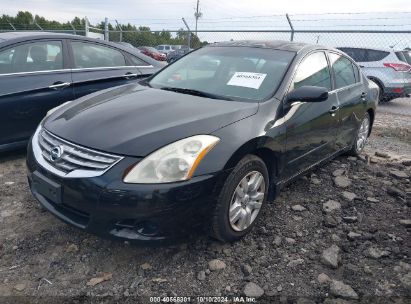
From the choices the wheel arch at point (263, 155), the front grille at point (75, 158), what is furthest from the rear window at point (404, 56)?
the front grille at point (75, 158)

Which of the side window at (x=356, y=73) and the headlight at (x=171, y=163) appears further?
the side window at (x=356, y=73)

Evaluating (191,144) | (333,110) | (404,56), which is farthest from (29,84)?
(404,56)

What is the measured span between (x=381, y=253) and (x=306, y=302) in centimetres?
91

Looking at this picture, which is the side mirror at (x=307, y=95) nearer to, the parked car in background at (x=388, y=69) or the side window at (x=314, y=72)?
the side window at (x=314, y=72)

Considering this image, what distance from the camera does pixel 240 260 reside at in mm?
2797

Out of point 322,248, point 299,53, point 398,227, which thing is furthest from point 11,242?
point 398,227

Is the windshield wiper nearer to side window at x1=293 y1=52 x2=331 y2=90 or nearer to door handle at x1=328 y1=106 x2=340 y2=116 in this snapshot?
side window at x1=293 y1=52 x2=331 y2=90

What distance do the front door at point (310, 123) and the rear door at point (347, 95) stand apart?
0.16 metres

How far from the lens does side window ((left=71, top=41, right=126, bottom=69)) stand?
15.9ft

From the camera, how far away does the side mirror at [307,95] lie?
3129 millimetres

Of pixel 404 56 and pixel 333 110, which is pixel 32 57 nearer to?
pixel 333 110

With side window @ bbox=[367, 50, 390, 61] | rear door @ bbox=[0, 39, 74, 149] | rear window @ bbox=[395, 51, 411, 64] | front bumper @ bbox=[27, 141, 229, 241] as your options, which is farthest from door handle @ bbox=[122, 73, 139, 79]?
rear window @ bbox=[395, 51, 411, 64]

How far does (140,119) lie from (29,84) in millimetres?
2236

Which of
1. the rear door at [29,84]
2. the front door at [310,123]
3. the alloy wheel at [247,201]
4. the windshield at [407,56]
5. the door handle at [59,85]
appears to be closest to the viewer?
the alloy wheel at [247,201]
